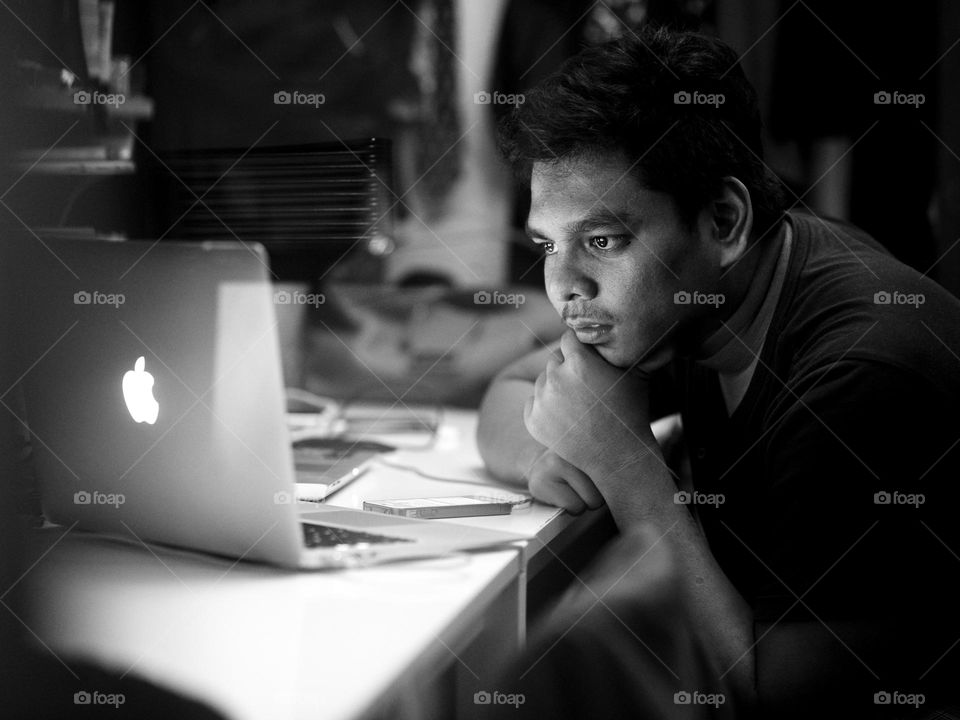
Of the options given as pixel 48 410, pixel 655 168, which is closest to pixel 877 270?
pixel 655 168

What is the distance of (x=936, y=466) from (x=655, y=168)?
1.59ft

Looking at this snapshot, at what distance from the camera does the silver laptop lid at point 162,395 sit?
808 mm

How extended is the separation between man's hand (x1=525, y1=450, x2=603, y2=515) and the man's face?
0.54 feet

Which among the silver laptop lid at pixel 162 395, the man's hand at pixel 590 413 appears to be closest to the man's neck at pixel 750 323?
the man's hand at pixel 590 413

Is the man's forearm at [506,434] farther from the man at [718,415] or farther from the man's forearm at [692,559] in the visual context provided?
the man's forearm at [692,559]

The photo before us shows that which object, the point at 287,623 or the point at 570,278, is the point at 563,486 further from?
the point at 287,623

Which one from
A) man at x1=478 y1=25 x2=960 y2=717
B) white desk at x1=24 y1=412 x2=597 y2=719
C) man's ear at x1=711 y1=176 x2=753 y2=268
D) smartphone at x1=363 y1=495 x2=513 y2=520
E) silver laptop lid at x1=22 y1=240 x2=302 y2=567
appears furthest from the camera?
man's ear at x1=711 y1=176 x2=753 y2=268

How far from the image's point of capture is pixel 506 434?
1311 millimetres

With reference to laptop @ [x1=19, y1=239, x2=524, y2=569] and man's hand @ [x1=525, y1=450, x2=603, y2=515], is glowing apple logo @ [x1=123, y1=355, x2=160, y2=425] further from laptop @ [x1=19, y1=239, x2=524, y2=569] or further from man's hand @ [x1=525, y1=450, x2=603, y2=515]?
man's hand @ [x1=525, y1=450, x2=603, y2=515]

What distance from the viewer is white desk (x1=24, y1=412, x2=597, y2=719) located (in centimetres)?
71

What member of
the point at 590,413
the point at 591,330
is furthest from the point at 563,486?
the point at 591,330

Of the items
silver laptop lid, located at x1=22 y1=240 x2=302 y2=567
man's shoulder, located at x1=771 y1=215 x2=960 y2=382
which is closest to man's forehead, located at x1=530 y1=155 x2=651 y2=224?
man's shoulder, located at x1=771 y1=215 x2=960 y2=382

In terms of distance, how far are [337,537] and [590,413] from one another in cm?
38

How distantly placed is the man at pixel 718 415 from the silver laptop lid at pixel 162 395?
0.32 m
